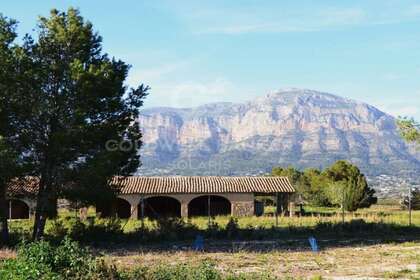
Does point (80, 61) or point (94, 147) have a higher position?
point (80, 61)

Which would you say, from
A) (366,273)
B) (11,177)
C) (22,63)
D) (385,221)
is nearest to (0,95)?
(22,63)

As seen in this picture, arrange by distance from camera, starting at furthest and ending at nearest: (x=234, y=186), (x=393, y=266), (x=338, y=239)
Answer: (x=234, y=186), (x=338, y=239), (x=393, y=266)

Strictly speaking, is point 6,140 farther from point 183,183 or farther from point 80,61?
point 183,183

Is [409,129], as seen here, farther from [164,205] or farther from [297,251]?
[164,205]

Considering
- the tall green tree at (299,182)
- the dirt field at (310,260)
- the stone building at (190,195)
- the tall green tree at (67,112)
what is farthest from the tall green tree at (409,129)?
the tall green tree at (299,182)

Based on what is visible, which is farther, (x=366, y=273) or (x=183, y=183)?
(x=183, y=183)

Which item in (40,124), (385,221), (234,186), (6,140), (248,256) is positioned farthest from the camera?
(234,186)

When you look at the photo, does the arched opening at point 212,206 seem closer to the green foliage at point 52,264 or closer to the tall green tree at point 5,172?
the tall green tree at point 5,172

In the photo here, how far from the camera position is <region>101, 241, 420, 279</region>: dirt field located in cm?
1555

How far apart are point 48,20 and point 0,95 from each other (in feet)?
12.0

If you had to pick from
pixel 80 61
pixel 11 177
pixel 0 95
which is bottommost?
pixel 11 177

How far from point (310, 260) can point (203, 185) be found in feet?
85.5

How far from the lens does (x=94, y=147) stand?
76.0 feet

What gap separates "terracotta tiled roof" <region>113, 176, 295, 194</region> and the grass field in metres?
11.2
